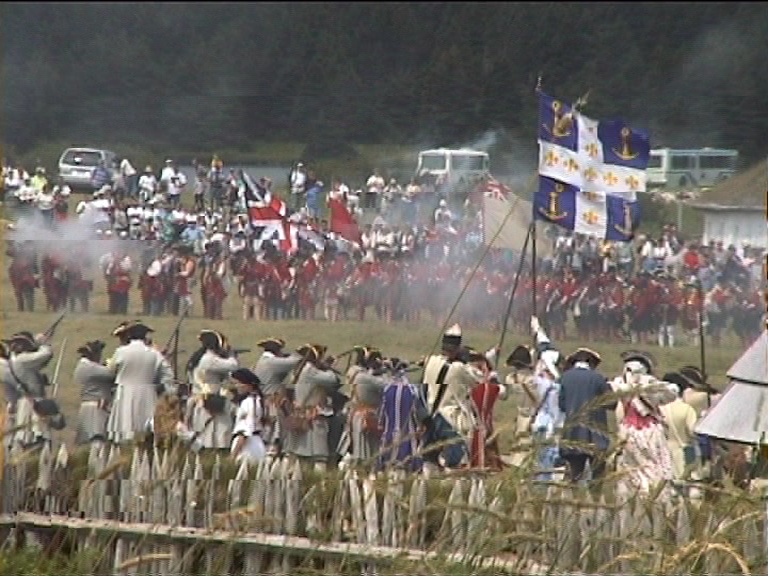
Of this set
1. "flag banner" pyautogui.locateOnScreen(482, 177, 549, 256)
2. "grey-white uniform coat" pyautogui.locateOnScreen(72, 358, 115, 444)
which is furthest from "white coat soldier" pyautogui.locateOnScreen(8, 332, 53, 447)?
"flag banner" pyautogui.locateOnScreen(482, 177, 549, 256)

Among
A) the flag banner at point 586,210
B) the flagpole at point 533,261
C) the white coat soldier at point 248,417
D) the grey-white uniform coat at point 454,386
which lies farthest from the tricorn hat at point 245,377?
the flag banner at point 586,210

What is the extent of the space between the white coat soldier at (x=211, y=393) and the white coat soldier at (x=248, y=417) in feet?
0.15

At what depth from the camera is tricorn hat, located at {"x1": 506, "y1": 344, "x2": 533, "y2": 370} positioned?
10.4 m

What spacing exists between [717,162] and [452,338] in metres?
1.67

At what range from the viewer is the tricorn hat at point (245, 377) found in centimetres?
998

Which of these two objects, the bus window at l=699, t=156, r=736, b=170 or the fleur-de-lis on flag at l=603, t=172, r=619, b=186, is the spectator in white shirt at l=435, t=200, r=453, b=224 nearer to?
the fleur-de-lis on flag at l=603, t=172, r=619, b=186

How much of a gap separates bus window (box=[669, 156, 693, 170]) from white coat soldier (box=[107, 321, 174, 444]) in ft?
9.37

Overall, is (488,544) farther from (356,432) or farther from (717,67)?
(717,67)

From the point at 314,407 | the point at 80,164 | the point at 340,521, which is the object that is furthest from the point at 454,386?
the point at 340,521

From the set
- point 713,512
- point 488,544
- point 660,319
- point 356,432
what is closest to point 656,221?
point 660,319

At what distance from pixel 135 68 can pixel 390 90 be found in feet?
4.10

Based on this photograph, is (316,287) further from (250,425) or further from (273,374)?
(250,425)

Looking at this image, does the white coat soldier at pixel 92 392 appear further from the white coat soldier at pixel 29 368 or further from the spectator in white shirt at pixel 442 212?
the spectator in white shirt at pixel 442 212

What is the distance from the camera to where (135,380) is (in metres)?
10.1
